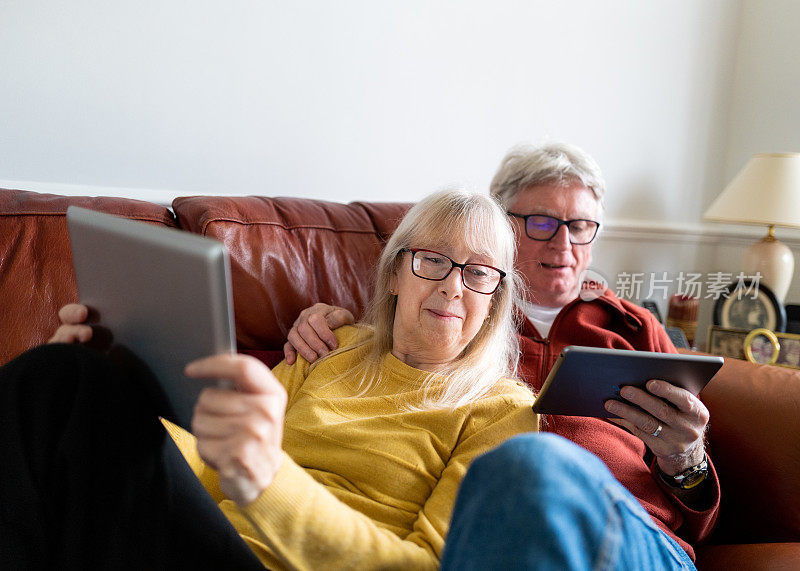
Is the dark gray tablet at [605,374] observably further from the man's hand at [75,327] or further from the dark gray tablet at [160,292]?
the man's hand at [75,327]

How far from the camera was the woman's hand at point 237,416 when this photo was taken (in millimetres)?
628

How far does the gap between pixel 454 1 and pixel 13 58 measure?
4.18ft

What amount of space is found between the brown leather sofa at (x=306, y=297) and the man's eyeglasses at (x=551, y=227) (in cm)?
35

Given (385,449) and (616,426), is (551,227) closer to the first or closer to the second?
(616,426)

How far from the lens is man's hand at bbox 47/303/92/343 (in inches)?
36.0

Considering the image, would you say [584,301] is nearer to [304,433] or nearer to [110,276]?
[304,433]

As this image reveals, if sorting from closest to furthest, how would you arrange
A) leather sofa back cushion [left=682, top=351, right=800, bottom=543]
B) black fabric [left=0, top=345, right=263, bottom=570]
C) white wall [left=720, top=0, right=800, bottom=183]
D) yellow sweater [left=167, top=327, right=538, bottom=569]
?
1. black fabric [left=0, top=345, right=263, bottom=570]
2. yellow sweater [left=167, top=327, right=538, bottom=569]
3. leather sofa back cushion [left=682, top=351, right=800, bottom=543]
4. white wall [left=720, top=0, right=800, bottom=183]

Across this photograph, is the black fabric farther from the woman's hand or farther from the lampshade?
the lampshade

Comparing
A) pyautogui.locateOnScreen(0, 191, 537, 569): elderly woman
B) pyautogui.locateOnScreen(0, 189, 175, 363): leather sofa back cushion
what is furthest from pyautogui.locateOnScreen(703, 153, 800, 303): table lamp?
pyautogui.locateOnScreen(0, 189, 175, 363): leather sofa back cushion

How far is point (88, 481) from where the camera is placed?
0.77 meters

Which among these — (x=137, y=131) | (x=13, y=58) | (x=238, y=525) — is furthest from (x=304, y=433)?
(x=13, y=58)

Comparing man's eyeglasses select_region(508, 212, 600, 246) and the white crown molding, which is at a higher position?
man's eyeglasses select_region(508, 212, 600, 246)

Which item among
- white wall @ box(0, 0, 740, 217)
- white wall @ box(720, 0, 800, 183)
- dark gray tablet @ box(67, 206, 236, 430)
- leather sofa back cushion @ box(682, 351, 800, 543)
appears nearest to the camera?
dark gray tablet @ box(67, 206, 236, 430)

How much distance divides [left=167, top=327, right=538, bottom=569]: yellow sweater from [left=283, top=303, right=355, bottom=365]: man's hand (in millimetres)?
25
